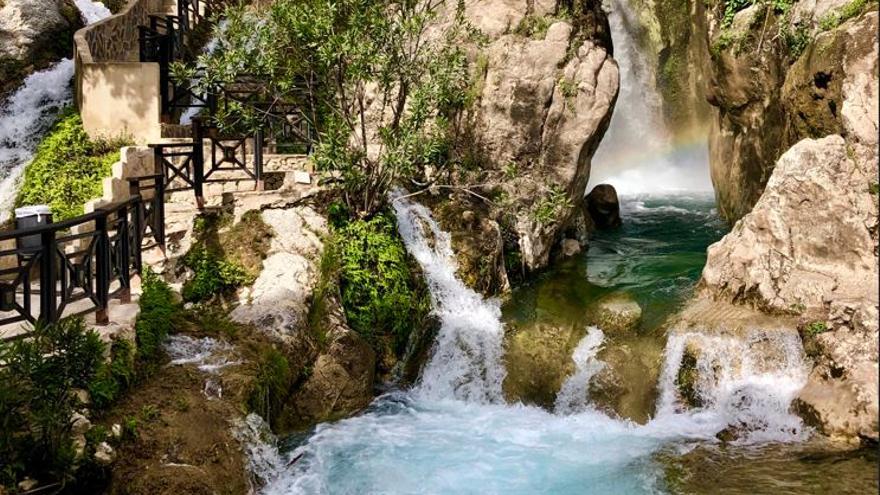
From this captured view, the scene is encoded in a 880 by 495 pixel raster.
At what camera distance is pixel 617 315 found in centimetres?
1334

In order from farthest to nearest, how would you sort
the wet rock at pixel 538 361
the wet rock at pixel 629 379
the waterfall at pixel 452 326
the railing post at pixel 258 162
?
the railing post at pixel 258 162
the waterfall at pixel 452 326
the wet rock at pixel 538 361
the wet rock at pixel 629 379

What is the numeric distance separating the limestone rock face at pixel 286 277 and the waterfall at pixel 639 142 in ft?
59.7

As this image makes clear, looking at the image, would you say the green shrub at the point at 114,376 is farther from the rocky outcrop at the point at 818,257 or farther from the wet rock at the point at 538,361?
the rocky outcrop at the point at 818,257

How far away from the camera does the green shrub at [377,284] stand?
12750 millimetres

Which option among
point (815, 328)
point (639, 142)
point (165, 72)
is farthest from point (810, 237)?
point (639, 142)

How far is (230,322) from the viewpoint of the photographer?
11.0 meters

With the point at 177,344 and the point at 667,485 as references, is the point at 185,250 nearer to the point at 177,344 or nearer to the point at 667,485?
the point at 177,344

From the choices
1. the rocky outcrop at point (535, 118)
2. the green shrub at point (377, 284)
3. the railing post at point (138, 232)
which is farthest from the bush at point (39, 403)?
the rocky outcrop at point (535, 118)

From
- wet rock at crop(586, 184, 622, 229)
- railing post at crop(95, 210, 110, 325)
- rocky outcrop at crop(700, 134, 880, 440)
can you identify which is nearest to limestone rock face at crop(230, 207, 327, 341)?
railing post at crop(95, 210, 110, 325)

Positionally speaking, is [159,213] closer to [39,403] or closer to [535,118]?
[39,403]

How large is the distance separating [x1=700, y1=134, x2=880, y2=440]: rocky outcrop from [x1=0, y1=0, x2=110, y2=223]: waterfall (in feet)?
45.8

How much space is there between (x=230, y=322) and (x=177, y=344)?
100 centimetres

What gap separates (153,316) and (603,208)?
1451cm

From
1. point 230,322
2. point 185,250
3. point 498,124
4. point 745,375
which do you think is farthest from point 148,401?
point 498,124
